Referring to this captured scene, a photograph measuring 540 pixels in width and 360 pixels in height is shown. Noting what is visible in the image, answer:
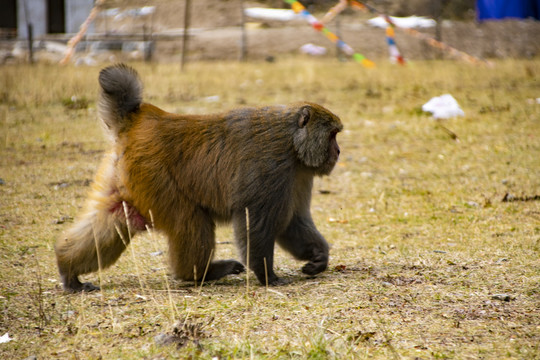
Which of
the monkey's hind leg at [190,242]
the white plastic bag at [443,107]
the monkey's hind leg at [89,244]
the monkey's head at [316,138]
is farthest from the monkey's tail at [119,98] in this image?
the white plastic bag at [443,107]

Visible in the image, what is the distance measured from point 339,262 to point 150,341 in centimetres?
209

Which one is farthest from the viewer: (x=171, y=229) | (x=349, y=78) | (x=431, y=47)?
(x=431, y=47)

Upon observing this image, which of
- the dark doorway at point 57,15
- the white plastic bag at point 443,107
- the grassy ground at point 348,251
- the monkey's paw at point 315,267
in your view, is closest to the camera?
the grassy ground at point 348,251

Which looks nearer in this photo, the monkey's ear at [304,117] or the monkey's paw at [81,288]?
the monkey's paw at [81,288]

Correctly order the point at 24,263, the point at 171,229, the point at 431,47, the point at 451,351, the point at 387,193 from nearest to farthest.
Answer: the point at 451,351
the point at 171,229
the point at 24,263
the point at 387,193
the point at 431,47

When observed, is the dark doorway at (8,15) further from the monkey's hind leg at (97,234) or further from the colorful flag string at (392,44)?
the monkey's hind leg at (97,234)

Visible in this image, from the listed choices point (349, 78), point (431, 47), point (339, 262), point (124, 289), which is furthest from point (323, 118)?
point (431, 47)

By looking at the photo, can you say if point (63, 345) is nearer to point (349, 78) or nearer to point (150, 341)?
point (150, 341)

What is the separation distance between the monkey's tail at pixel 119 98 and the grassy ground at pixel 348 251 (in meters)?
1.11

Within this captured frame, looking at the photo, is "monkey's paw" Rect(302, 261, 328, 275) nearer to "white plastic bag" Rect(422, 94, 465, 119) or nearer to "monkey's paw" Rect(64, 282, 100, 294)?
"monkey's paw" Rect(64, 282, 100, 294)

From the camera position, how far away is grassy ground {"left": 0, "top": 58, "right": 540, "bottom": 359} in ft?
11.3

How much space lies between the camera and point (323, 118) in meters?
4.64

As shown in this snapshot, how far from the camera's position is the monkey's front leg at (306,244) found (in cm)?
479

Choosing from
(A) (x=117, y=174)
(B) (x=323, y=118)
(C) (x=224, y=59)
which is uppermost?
(B) (x=323, y=118)
